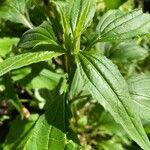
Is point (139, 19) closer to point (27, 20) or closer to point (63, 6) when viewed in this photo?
point (63, 6)

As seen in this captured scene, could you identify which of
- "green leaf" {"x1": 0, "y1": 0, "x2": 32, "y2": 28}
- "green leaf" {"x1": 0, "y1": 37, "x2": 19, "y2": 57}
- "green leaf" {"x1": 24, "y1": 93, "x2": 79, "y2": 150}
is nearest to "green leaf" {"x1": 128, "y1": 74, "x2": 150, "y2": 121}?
"green leaf" {"x1": 24, "y1": 93, "x2": 79, "y2": 150}

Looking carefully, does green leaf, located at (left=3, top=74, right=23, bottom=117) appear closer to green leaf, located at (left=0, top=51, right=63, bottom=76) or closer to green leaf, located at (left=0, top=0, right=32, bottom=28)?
green leaf, located at (left=0, top=0, right=32, bottom=28)

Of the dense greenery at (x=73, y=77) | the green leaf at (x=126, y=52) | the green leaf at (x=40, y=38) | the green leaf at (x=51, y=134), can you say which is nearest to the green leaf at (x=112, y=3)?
the dense greenery at (x=73, y=77)

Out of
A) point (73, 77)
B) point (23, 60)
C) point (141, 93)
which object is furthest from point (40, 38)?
point (141, 93)

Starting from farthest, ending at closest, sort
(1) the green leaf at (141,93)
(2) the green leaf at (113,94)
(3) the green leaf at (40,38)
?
1. (1) the green leaf at (141,93)
2. (3) the green leaf at (40,38)
3. (2) the green leaf at (113,94)

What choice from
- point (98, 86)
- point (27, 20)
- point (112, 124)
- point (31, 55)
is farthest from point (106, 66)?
point (112, 124)

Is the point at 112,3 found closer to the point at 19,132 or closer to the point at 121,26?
the point at 121,26

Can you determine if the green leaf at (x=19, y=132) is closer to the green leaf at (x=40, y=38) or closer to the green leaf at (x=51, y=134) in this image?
the green leaf at (x=51, y=134)

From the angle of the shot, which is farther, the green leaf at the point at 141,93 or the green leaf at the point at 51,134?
the green leaf at the point at 141,93
